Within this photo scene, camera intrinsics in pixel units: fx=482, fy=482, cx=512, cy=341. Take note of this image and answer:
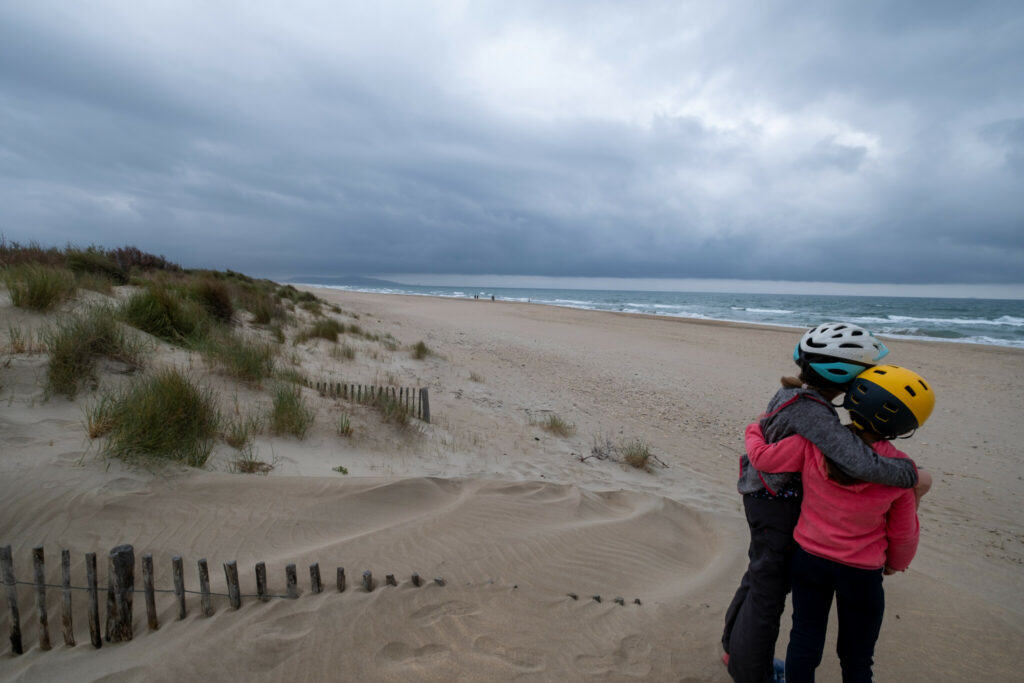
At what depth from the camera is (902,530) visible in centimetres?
222

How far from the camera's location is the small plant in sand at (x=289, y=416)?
5895 mm

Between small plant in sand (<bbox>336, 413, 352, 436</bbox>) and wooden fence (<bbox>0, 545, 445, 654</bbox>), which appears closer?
wooden fence (<bbox>0, 545, 445, 654</bbox>)

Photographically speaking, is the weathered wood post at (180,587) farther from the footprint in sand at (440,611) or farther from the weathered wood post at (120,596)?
the footprint in sand at (440,611)

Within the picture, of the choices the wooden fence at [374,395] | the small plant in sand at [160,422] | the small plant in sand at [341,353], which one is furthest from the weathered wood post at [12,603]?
the small plant in sand at [341,353]

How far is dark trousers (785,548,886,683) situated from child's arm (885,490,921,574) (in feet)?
0.35

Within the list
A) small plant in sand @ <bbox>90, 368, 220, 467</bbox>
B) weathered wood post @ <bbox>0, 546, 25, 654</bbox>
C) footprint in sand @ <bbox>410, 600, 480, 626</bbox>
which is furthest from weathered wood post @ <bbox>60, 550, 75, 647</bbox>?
footprint in sand @ <bbox>410, 600, 480, 626</bbox>

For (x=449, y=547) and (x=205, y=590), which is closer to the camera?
(x=205, y=590)

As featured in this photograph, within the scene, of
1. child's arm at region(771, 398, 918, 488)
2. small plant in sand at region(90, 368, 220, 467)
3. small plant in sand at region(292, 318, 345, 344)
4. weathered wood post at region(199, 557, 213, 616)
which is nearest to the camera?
child's arm at region(771, 398, 918, 488)

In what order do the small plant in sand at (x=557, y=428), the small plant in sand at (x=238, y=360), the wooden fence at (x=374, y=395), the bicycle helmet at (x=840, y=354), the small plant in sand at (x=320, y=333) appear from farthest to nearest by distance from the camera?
the small plant in sand at (x=320, y=333) < the small plant in sand at (x=557, y=428) < the wooden fence at (x=374, y=395) < the small plant in sand at (x=238, y=360) < the bicycle helmet at (x=840, y=354)

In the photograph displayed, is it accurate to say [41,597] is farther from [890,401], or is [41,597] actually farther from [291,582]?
[890,401]

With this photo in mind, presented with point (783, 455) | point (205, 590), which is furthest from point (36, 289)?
point (783, 455)

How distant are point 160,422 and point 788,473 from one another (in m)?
5.28

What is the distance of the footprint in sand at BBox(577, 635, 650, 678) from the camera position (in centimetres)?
290

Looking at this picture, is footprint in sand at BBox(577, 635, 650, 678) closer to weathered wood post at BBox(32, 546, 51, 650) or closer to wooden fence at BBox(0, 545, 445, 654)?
wooden fence at BBox(0, 545, 445, 654)
